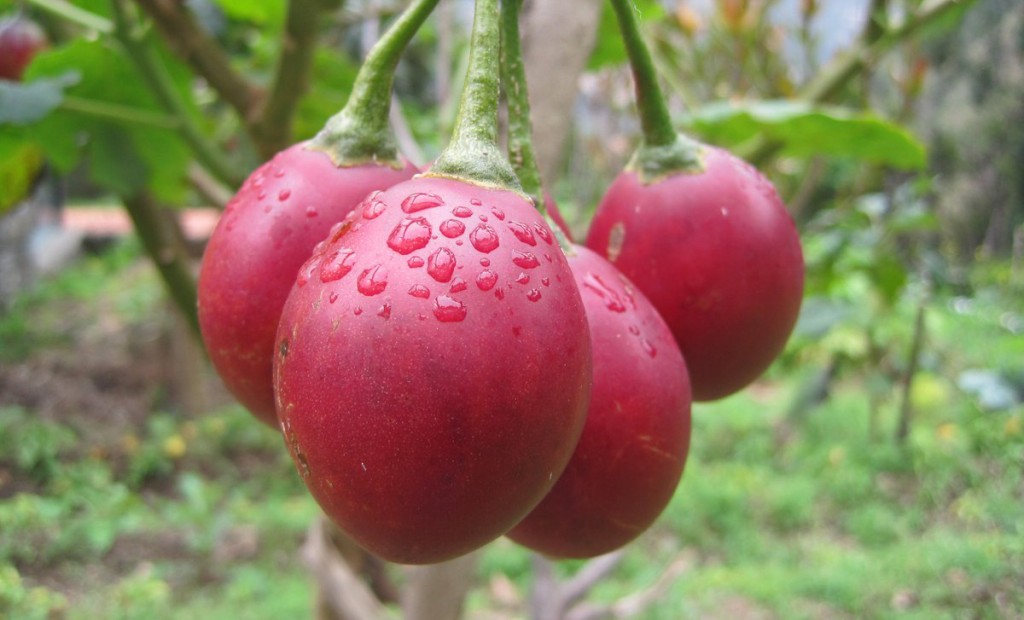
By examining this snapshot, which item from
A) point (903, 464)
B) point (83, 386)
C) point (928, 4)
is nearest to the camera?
point (928, 4)

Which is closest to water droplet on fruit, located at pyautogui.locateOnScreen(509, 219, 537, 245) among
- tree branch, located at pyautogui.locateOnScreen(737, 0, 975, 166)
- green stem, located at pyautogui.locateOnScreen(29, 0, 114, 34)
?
green stem, located at pyautogui.locateOnScreen(29, 0, 114, 34)

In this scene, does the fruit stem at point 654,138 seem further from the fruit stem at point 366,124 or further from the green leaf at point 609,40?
the green leaf at point 609,40

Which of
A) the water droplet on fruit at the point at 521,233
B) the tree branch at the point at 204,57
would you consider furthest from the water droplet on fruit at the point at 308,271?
the tree branch at the point at 204,57

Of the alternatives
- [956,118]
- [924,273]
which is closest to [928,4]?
[924,273]

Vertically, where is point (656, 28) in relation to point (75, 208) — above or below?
above

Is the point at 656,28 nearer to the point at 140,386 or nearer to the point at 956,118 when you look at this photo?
the point at 140,386

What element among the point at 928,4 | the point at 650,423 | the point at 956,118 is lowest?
the point at 956,118

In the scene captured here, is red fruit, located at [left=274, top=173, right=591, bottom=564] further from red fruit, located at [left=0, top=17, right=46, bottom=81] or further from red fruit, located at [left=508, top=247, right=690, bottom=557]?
red fruit, located at [left=0, top=17, right=46, bottom=81]
